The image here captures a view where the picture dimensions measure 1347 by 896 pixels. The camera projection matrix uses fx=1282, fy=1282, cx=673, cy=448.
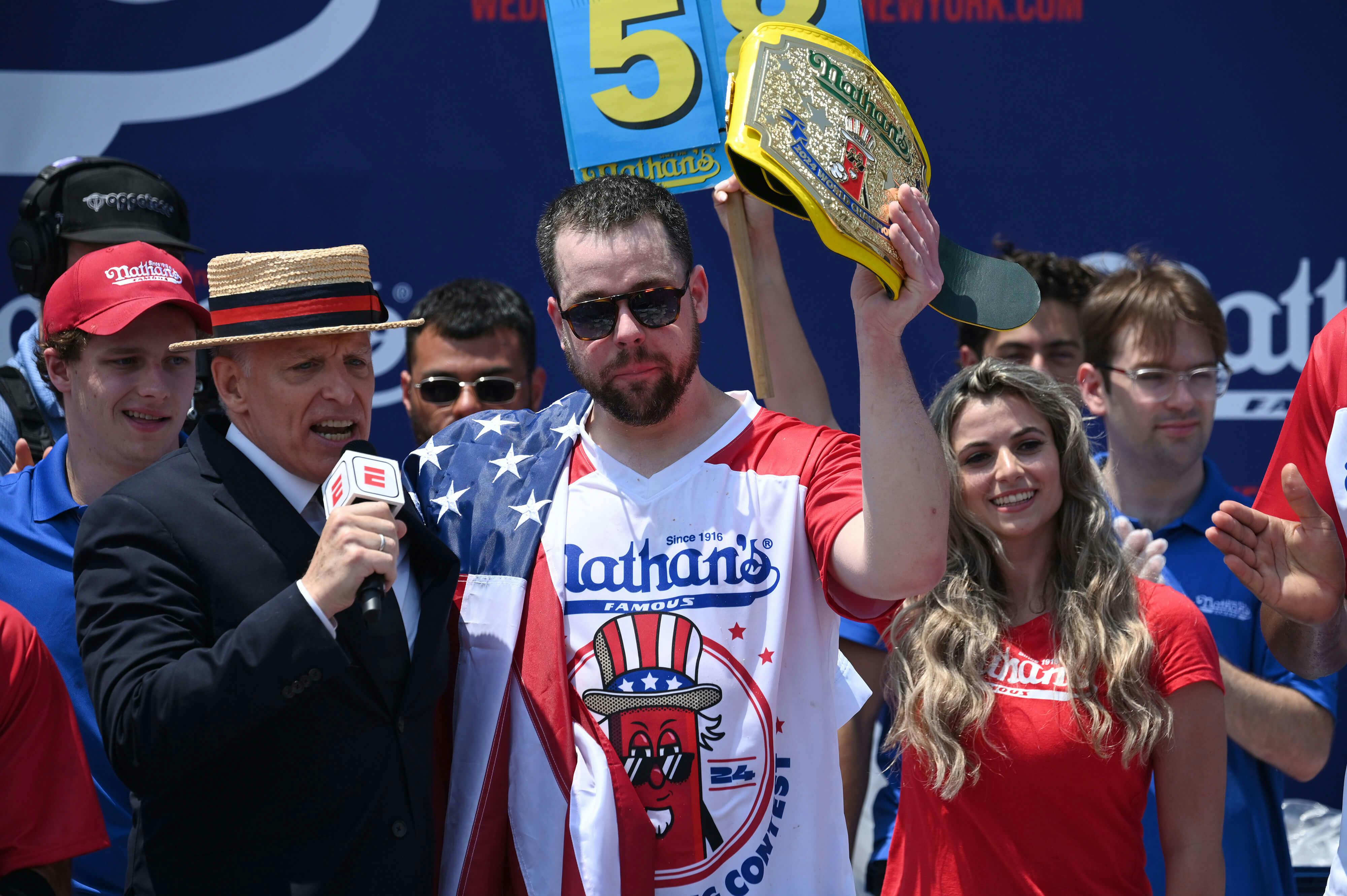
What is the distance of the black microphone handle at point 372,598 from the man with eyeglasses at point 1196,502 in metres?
2.01

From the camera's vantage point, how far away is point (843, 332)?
4297 millimetres

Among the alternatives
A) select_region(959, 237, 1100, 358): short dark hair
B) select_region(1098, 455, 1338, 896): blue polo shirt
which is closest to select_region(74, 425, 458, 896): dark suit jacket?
select_region(1098, 455, 1338, 896): blue polo shirt

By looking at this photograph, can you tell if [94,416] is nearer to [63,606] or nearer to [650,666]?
[63,606]

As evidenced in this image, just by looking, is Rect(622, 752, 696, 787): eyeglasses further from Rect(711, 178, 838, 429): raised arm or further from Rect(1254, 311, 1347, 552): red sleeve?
Rect(1254, 311, 1347, 552): red sleeve

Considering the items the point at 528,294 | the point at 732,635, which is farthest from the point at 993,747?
the point at 528,294

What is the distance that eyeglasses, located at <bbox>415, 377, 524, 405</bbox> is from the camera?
12.1 ft

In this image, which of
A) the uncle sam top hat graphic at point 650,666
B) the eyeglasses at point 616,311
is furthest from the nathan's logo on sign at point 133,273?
the uncle sam top hat graphic at point 650,666

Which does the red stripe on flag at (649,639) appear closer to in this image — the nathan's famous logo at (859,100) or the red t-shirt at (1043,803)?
the red t-shirt at (1043,803)

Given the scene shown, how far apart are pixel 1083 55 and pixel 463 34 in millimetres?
2035

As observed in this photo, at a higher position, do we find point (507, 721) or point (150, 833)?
point (507, 721)

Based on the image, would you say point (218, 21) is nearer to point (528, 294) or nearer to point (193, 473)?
point (528, 294)

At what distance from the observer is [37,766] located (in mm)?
2066

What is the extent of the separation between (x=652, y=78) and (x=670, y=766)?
1.41 m

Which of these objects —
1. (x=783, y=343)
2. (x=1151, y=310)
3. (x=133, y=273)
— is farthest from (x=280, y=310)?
(x=1151, y=310)
